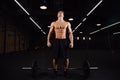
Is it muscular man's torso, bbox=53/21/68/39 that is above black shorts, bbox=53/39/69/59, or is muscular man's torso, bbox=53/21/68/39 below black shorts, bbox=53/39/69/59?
above

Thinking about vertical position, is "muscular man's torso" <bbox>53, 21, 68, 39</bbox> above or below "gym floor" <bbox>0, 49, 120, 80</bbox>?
above

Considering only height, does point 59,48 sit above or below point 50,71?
above

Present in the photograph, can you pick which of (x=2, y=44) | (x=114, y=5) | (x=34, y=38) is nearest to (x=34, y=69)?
(x=114, y=5)

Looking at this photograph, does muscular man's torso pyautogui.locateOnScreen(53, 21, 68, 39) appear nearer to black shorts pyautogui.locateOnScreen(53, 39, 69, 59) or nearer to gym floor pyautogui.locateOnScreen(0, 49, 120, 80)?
black shorts pyautogui.locateOnScreen(53, 39, 69, 59)

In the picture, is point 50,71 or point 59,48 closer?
point 59,48

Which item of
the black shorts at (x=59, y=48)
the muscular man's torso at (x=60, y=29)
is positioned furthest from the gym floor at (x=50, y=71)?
the muscular man's torso at (x=60, y=29)

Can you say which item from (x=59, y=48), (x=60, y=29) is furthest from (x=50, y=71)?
(x=60, y=29)

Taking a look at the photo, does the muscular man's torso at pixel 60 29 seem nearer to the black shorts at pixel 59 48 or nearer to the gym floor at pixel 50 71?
the black shorts at pixel 59 48

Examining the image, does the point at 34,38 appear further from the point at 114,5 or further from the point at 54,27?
the point at 54,27

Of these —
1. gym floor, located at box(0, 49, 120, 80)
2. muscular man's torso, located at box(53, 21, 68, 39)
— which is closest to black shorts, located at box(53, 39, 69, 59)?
muscular man's torso, located at box(53, 21, 68, 39)

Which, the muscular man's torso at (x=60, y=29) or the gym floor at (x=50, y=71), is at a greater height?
the muscular man's torso at (x=60, y=29)

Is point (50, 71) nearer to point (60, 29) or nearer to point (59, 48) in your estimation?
point (59, 48)

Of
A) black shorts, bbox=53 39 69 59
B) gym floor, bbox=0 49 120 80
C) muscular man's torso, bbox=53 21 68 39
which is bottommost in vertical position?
gym floor, bbox=0 49 120 80

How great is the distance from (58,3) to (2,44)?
5.94 meters
